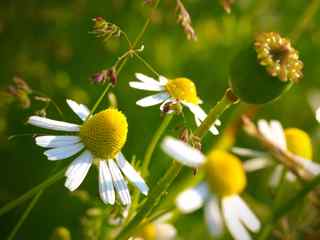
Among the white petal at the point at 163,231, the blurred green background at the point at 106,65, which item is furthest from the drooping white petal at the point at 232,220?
the blurred green background at the point at 106,65

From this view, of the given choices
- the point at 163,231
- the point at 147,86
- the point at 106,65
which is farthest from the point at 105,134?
the point at 106,65

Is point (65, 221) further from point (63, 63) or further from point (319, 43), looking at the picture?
point (319, 43)

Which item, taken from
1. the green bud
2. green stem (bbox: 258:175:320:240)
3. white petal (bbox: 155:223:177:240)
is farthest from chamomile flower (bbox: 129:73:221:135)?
green stem (bbox: 258:175:320:240)

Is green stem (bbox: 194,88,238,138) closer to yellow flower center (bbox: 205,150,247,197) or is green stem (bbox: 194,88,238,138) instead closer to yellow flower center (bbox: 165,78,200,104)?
yellow flower center (bbox: 205,150,247,197)

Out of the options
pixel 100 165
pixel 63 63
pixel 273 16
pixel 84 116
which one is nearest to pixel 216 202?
pixel 100 165

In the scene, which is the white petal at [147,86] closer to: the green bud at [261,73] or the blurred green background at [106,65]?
the green bud at [261,73]

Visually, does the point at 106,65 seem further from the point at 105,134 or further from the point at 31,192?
the point at 31,192
